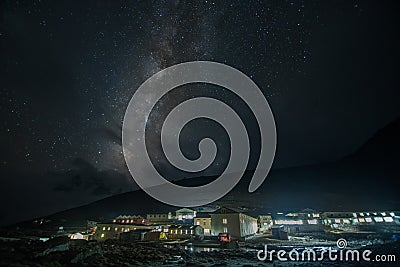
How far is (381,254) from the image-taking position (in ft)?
78.3

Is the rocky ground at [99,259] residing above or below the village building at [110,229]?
below

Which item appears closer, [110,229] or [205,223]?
[110,229]

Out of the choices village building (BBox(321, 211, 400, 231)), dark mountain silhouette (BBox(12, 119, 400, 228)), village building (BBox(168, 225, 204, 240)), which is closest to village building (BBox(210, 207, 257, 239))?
village building (BBox(168, 225, 204, 240))

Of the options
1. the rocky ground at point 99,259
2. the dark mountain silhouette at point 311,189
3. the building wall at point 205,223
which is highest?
the dark mountain silhouette at point 311,189

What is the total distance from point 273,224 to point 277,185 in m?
95.0

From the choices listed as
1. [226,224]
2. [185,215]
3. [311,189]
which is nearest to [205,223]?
[226,224]

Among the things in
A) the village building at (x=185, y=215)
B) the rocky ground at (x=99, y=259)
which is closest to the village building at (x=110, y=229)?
the rocky ground at (x=99, y=259)

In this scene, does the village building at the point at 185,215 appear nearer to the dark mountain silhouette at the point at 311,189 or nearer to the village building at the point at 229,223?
the village building at the point at 229,223

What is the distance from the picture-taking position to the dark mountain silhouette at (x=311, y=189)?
370 feet

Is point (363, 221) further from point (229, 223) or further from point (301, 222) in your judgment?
point (229, 223)

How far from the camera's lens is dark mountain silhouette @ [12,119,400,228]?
113 m

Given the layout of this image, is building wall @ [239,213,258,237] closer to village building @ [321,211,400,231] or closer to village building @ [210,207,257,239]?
village building @ [210,207,257,239]

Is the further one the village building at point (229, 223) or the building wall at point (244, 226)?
the building wall at point (244, 226)

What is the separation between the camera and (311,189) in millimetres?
143625
